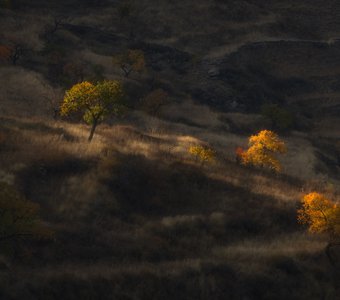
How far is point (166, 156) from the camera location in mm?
47625

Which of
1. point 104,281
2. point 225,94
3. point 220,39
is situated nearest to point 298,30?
point 220,39

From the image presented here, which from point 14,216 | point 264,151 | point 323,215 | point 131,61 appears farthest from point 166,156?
point 131,61

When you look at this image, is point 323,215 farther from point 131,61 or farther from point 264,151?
point 131,61

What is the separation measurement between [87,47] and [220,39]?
29347 mm

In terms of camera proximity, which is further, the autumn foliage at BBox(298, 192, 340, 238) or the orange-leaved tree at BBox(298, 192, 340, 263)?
the autumn foliage at BBox(298, 192, 340, 238)

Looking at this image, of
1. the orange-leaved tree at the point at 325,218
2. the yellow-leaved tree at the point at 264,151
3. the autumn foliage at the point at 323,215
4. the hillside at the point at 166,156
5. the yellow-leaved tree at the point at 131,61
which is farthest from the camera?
the yellow-leaved tree at the point at 131,61

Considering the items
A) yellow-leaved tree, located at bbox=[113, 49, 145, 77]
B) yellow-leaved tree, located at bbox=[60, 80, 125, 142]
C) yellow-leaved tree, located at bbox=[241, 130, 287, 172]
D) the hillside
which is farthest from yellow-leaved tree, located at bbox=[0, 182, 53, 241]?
yellow-leaved tree, located at bbox=[113, 49, 145, 77]

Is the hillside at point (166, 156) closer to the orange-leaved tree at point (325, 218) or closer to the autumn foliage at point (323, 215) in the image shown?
the orange-leaved tree at point (325, 218)

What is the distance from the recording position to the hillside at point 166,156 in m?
30.4

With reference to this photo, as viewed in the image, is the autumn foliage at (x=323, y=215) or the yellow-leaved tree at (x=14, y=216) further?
the autumn foliage at (x=323, y=215)

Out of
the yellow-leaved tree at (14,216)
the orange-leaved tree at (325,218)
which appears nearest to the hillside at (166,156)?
the yellow-leaved tree at (14,216)

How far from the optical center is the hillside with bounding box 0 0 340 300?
99.6ft

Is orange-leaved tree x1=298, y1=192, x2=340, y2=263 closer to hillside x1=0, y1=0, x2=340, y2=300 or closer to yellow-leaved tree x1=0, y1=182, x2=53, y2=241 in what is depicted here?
hillside x1=0, y1=0, x2=340, y2=300

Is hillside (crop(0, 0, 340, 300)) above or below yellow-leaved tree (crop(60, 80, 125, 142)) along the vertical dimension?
below
